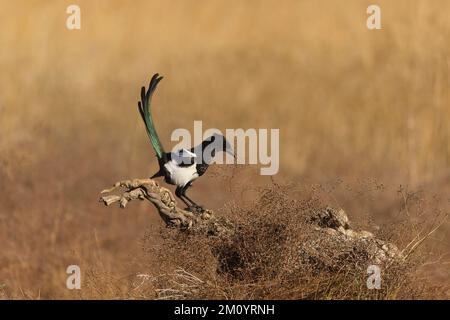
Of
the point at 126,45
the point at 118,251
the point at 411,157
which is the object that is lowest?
the point at 118,251

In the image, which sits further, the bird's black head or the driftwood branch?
the bird's black head

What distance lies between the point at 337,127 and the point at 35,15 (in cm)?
504

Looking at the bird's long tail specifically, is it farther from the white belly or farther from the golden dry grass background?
the golden dry grass background

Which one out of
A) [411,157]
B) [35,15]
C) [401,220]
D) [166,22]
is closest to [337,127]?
[411,157]

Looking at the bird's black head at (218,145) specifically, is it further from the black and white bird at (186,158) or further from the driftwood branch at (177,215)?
the driftwood branch at (177,215)

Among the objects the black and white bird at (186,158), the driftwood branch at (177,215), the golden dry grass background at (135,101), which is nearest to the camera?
the driftwood branch at (177,215)

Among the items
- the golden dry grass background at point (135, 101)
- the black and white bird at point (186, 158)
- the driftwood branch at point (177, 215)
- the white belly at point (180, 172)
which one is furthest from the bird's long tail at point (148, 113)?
the golden dry grass background at point (135, 101)

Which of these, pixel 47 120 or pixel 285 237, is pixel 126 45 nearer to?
pixel 47 120

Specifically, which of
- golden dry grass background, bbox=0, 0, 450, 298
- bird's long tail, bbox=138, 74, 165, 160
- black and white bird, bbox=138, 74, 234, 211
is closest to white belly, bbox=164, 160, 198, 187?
black and white bird, bbox=138, 74, 234, 211

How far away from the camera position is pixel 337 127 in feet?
64.3

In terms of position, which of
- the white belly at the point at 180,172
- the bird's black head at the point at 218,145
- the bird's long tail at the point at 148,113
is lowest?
the white belly at the point at 180,172

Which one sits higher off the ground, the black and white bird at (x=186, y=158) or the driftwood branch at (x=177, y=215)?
the black and white bird at (x=186, y=158)

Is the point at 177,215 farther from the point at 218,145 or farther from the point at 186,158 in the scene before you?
the point at 218,145

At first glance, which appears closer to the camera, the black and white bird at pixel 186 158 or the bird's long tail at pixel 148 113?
the bird's long tail at pixel 148 113
